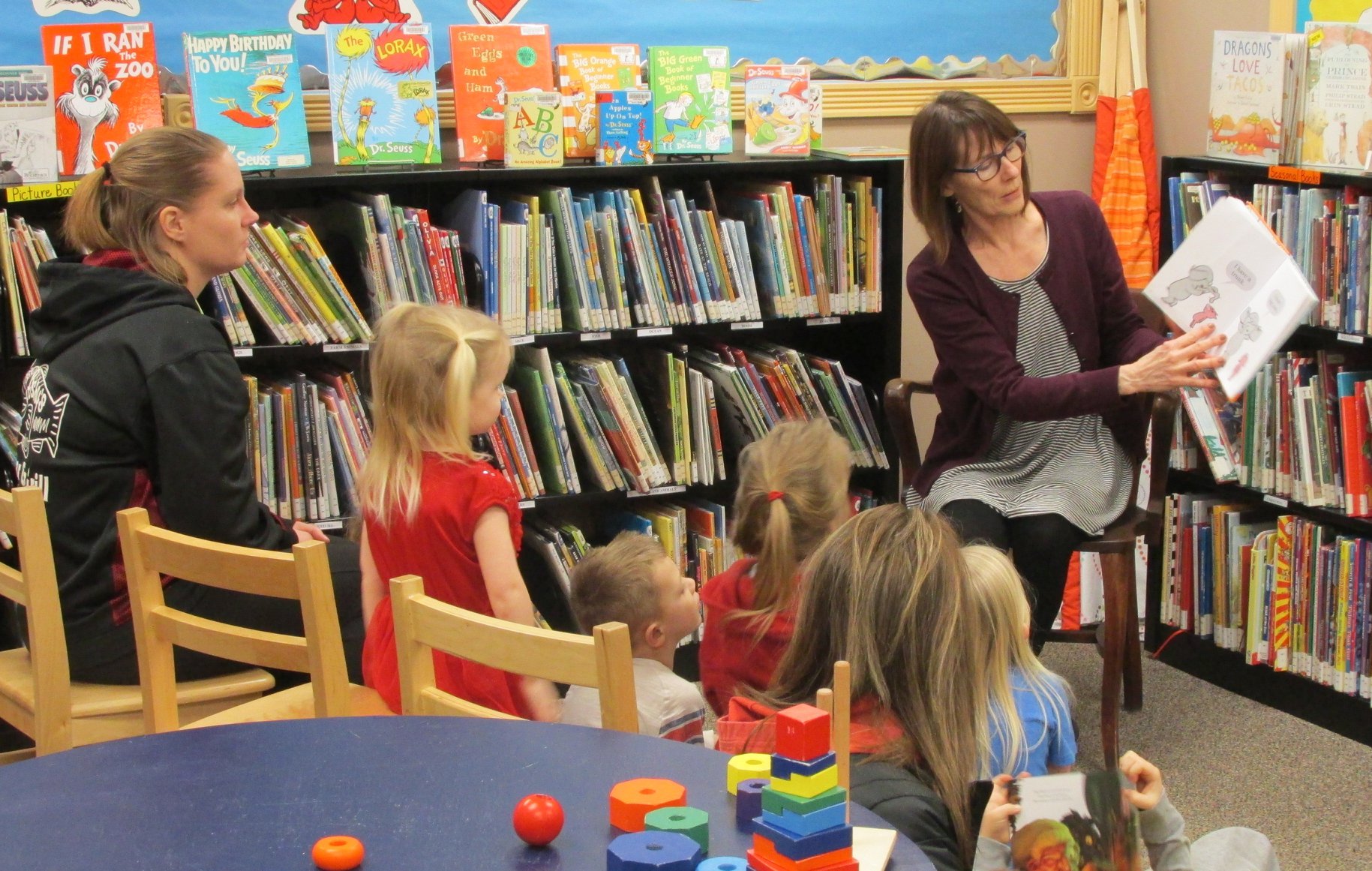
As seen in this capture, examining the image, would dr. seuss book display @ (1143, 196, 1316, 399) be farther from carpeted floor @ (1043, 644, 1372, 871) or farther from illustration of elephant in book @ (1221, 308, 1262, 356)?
carpeted floor @ (1043, 644, 1372, 871)

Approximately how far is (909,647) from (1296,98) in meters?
2.11

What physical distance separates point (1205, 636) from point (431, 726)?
8.27 feet

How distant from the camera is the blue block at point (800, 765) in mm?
1080

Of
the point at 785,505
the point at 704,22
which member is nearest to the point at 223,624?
the point at 785,505

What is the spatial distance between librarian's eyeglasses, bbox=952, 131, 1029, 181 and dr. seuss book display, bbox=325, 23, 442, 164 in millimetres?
1162

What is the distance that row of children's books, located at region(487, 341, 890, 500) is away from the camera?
10.6ft

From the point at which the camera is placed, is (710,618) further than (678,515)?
No

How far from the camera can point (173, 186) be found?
7.66 ft

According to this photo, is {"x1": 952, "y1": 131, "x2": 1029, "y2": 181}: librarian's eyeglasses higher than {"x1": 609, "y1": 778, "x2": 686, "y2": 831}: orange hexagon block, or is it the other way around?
{"x1": 952, "y1": 131, "x2": 1029, "y2": 181}: librarian's eyeglasses

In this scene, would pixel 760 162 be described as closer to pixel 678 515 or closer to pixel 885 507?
pixel 678 515

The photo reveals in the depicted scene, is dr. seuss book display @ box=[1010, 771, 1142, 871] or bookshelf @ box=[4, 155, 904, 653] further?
bookshelf @ box=[4, 155, 904, 653]

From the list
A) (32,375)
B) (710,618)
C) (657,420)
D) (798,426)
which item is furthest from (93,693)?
(657,420)

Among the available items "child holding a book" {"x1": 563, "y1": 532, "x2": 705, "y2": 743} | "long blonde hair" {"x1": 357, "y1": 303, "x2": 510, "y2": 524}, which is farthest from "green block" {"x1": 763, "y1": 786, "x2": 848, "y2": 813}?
"long blonde hair" {"x1": 357, "y1": 303, "x2": 510, "y2": 524}

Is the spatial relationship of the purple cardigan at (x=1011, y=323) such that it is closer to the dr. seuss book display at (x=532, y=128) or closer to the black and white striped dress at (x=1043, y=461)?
the black and white striped dress at (x=1043, y=461)
